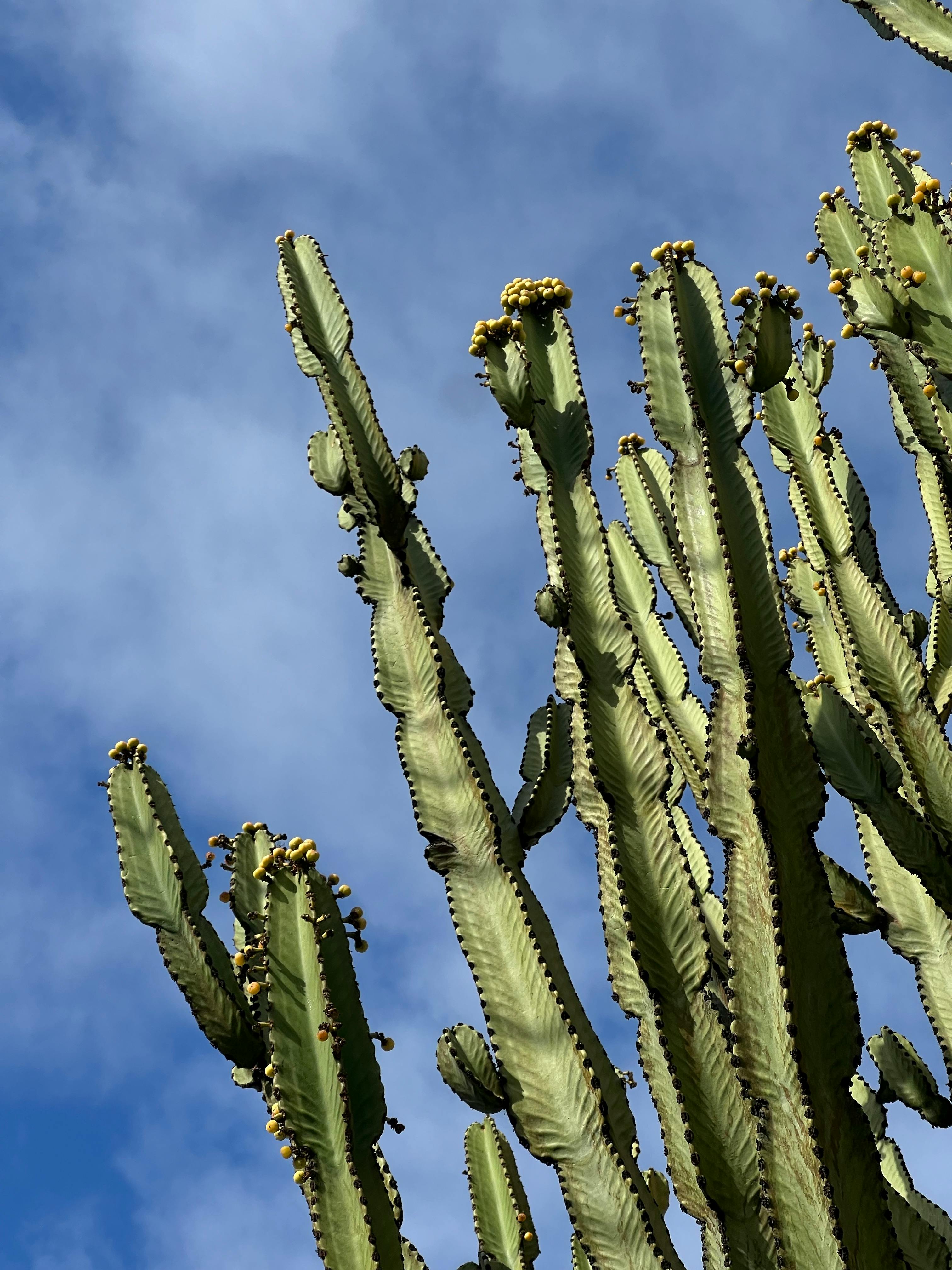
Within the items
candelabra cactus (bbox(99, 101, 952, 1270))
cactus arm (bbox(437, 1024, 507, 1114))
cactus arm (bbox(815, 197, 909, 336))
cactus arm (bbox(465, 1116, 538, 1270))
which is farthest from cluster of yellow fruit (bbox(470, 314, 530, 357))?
cactus arm (bbox(465, 1116, 538, 1270))

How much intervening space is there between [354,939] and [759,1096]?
1260 mm

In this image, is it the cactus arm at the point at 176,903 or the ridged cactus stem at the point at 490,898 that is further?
the cactus arm at the point at 176,903

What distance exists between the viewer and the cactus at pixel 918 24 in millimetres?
4219

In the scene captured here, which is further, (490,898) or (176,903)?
(176,903)

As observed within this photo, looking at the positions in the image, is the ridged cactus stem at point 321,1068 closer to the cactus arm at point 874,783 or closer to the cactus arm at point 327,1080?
the cactus arm at point 327,1080

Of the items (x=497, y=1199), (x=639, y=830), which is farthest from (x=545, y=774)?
(x=497, y=1199)

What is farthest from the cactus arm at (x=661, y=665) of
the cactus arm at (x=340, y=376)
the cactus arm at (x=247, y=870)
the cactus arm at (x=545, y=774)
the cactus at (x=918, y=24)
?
the cactus at (x=918, y=24)

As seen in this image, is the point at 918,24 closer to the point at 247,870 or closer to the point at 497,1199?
the point at 247,870

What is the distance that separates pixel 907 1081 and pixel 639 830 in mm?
1927

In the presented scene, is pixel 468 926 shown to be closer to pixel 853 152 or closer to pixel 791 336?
pixel 791 336

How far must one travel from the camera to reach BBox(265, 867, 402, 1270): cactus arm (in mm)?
3053

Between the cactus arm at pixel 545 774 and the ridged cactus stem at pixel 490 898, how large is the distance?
0.31 feet

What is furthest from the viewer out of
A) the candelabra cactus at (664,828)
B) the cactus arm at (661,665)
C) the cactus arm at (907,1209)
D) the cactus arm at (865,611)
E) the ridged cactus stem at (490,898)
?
the cactus arm at (661,665)

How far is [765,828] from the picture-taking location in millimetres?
2811
